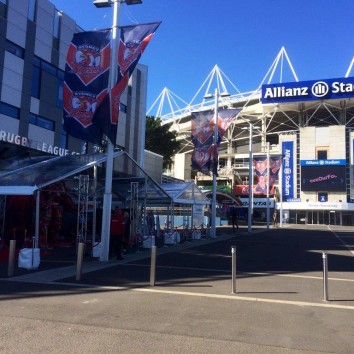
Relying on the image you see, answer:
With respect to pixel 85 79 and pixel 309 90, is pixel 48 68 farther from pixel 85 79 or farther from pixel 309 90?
pixel 309 90

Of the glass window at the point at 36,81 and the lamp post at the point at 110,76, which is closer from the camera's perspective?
the lamp post at the point at 110,76

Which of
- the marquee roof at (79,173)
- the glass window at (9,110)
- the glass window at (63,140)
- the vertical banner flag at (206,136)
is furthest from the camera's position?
the glass window at (63,140)

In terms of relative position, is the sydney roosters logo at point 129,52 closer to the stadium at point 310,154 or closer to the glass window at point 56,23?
the glass window at point 56,23

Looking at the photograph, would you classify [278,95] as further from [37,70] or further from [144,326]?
[144,326]

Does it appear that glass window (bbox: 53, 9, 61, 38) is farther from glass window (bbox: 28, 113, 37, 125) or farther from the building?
glass window (bbox: 28, 113, 37, 125)

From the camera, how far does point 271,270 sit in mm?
13391

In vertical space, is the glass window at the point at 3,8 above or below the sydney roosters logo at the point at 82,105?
above

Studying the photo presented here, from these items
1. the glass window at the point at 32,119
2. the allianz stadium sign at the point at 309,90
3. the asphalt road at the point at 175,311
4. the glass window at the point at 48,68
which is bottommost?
the asphalt road at the point at 175,311

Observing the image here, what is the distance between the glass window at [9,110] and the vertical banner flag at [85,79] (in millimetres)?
12863

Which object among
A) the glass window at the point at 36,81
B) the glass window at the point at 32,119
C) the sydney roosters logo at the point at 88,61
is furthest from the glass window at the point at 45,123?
the sydney roosters logo at the point at 88,61

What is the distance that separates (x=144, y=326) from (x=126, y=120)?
113ft

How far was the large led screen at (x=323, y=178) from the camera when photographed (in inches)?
2926

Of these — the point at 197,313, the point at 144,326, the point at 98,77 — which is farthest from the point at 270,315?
the point at 98,77

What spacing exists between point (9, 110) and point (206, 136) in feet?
38.8
